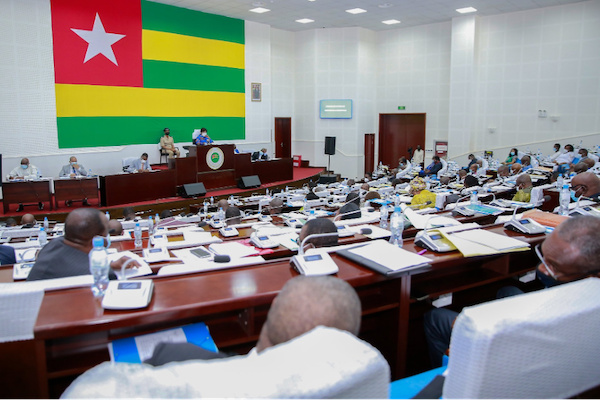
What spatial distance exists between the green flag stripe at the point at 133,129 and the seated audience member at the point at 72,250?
30.2 ft

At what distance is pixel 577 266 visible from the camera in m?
1.85

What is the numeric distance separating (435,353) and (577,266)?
0.81 meters

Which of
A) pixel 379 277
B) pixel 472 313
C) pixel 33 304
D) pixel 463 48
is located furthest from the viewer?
pixel 463 48

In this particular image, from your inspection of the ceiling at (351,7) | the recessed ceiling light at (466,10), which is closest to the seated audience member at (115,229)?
the ceiling at (351,7)

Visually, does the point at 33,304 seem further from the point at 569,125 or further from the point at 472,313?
the point at 569,125

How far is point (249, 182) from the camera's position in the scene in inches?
466

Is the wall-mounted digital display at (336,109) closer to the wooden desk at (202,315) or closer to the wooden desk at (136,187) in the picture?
the wooden desk at (136,187)

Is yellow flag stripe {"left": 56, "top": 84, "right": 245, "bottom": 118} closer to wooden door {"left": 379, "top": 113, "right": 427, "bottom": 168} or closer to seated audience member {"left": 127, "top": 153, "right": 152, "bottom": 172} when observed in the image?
seated audience member {"left": 127, "top": 153, "right": 152, "bottom": 172}

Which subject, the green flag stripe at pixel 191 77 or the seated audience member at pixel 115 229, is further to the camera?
the green flag stripe at pixel 191 77

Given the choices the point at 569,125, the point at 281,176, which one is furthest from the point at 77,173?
the point at 569,125

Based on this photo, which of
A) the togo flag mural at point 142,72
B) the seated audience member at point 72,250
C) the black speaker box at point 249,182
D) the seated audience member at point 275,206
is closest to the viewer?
the seated audience member at point 72,250

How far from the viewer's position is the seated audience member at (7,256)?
12.1ft

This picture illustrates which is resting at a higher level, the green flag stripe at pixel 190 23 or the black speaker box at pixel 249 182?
the green flag stripe at pixel 190 23

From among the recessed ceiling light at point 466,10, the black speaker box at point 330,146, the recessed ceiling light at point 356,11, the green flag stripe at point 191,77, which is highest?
the recessed ceiling light at point 356,11
